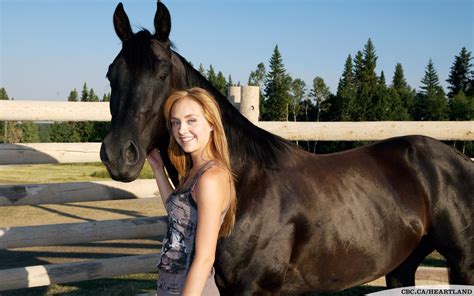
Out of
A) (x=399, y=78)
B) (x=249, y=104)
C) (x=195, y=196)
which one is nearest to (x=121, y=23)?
(x=195, y=196)

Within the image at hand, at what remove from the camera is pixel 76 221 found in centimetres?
902

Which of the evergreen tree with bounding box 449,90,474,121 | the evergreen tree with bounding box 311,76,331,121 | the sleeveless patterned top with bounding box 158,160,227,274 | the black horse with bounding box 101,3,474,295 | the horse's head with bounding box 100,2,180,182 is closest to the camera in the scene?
the sleeveless patterned top with bounding box 158,160,227,274

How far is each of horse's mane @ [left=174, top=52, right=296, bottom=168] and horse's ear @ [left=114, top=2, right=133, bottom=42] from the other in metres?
0.28

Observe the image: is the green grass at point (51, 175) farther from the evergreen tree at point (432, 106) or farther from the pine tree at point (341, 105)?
the evergreen tree at point (432, 106)

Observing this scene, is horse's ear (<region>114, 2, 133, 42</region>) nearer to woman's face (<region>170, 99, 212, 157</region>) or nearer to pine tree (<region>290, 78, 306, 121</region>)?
woman's face (<region>170, 99, 212, 157</region>)

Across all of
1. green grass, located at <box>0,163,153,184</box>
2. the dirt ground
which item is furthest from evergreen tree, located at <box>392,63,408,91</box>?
the dirt ground

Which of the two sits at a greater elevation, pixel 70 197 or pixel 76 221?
pixel 70 197

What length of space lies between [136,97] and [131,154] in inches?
10.7

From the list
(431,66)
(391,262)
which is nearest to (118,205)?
(391,262)

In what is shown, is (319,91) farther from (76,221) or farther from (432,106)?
(76,221)

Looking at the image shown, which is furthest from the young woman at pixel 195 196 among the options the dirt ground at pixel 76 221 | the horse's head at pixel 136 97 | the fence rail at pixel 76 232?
the dirt ground at pixel 76 221

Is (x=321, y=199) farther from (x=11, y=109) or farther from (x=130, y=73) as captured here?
(x=11, y=109)

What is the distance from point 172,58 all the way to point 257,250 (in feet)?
3.50

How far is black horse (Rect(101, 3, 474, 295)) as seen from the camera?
2.17m
